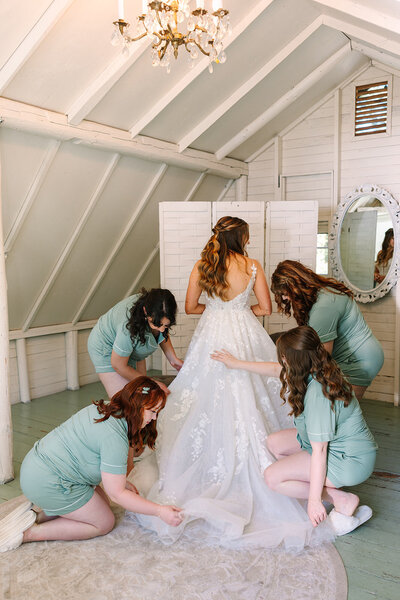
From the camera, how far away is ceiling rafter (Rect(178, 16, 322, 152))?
382cm

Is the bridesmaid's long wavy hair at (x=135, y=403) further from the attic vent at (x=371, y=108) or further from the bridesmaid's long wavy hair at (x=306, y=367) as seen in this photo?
the attic vent at (x=371, y=108)

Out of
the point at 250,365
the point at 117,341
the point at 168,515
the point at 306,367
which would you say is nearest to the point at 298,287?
the point at 250,365

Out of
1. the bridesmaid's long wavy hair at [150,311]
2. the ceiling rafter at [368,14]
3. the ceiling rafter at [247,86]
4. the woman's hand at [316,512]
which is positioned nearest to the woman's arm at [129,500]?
the woman's hand at [316,512]

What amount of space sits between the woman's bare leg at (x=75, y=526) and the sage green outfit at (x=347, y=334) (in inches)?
55.1

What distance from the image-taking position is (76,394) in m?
4.82

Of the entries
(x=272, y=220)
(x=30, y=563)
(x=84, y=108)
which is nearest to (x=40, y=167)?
(x=84, y=108)

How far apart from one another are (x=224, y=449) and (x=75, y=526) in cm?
78

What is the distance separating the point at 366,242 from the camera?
459 centimetres

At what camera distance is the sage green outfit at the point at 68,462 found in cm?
221

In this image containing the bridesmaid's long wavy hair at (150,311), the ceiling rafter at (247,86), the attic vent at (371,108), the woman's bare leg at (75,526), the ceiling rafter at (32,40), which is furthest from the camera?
the attic vent at (371,108)

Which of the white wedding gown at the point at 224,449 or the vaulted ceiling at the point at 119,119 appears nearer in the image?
the white wedding gown at the point at 224,449

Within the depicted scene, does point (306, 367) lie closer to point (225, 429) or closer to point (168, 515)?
point (225, 429)

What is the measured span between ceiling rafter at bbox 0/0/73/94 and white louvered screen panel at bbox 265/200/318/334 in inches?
83.3

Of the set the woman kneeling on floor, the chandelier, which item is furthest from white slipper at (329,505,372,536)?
the chandelier
